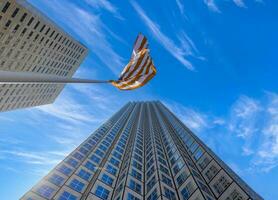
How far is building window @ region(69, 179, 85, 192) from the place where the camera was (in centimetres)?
3740

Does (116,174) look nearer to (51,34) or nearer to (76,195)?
(76,195)

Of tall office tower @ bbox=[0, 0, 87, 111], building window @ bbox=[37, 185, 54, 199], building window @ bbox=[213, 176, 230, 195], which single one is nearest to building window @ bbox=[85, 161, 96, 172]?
building window @ bbox=[37, 185, 54, 199]

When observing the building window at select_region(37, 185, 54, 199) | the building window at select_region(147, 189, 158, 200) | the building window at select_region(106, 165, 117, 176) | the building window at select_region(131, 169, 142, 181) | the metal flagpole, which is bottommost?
the building window at select_region(37, 185, 54, 199)

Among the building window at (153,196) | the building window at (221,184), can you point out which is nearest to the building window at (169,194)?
the building window at (153,196)

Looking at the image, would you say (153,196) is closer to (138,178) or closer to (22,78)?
(138,178)

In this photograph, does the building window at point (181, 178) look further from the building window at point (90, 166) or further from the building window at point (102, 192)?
the building window at point (90, 166)

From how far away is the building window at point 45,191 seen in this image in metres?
33.0

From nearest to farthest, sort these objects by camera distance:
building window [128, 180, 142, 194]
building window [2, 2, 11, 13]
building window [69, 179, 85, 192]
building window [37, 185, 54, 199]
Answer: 1. building window [37, 185, 54, 199]
2. building window [69, 179, 85, 192]
3. building window [128, 180, 142, 194]
4. building window [2, 2, 11, 13]

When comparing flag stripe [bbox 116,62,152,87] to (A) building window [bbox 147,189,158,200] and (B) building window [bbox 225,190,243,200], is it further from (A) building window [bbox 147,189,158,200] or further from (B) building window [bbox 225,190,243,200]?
(B) building window [bbox 225,190,243,200]

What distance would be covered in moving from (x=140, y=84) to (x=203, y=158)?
37623mm

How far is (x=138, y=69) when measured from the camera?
1845cm

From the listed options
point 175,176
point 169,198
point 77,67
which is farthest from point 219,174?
point 77,67

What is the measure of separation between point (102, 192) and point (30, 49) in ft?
181

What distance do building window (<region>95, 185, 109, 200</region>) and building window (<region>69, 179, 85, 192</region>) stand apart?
2863 millimetres
